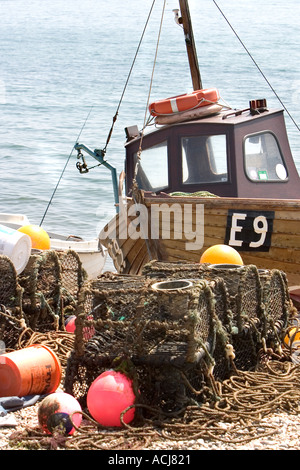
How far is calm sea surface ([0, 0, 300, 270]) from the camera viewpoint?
1983cm

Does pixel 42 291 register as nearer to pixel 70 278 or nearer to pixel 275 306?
pixel 70 278

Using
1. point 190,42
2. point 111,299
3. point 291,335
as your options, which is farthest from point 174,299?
point 190,42

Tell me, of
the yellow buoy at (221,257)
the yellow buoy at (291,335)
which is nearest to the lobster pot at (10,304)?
the yellow buoy at (221,257)

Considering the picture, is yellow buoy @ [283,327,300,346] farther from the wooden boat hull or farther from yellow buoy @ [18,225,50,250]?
yellow buoy @ [18,225,50,250]

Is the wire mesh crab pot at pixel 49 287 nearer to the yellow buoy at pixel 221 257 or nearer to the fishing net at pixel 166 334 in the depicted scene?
the fishing net at pixel 166 334

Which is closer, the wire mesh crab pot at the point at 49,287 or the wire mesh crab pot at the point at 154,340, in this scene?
the wire mesh crab pot at the point at 154,340

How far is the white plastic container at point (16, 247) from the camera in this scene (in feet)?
18.6

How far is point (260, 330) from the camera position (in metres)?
5.49

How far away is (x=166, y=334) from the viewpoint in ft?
14.8

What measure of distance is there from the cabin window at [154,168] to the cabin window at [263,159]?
105 centimetres

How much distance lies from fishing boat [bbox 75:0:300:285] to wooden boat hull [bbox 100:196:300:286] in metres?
0.01

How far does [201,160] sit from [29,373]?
4879 millimetres

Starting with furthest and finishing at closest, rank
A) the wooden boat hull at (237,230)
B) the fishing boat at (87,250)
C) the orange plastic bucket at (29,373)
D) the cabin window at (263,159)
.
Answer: the fishing boat at (87,250) < the cabin window at (263,159) < the wooden boat hull at (237,230) < the orange plastic bucket at (29,373)

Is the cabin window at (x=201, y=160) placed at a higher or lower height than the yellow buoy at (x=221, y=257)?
higher
